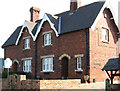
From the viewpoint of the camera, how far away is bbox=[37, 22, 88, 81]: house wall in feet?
78.4

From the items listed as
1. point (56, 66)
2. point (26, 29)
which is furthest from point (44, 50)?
point (26, 29)

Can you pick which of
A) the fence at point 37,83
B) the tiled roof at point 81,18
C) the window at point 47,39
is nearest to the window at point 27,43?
the window at point 47,39

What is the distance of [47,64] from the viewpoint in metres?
27.8

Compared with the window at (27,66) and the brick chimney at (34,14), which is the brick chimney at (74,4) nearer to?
the brick chimney at (34,14)

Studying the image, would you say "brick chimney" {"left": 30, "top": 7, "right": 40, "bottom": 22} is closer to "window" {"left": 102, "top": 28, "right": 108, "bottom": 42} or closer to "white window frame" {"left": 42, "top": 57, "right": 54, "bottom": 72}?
"white window frame" {"left": 42, "top": 57, "right": 54, "bottom": 72}

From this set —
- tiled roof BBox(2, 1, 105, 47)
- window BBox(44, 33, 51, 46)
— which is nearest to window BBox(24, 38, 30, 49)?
tiled roof BBox(2, 1, 105, 47)

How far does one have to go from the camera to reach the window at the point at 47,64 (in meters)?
27.3

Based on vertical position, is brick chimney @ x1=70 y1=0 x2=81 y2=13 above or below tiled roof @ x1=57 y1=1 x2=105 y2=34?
above

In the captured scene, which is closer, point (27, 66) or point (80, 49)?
point (80, 49)

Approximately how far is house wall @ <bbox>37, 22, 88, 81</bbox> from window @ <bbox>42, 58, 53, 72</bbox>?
0.54 meters

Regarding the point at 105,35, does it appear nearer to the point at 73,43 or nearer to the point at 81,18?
Result: the point at 81,18

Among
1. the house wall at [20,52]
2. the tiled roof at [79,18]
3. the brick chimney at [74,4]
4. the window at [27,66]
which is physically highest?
the brick chimney at [74,4]

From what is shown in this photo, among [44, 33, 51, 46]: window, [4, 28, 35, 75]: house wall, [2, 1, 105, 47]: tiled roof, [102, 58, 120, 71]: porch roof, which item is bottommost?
[102, 58, 120, 71]: porch roof

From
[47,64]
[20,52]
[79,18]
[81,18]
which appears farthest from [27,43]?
[81,18]
